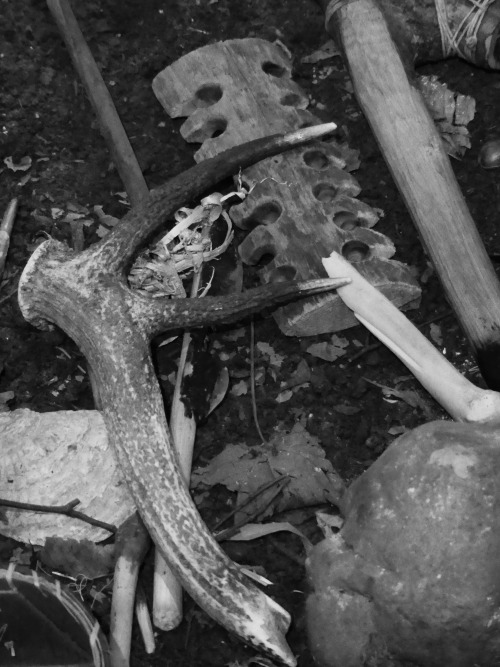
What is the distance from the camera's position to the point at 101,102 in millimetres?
3254

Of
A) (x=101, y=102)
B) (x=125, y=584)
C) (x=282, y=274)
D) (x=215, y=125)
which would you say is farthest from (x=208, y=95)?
(x=125, y=584)

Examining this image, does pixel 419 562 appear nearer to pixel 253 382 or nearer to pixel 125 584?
pixel 125 584

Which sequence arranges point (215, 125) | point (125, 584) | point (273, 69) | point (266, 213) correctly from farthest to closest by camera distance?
point (273, 69), point (215, 125), point (266, 213), point (125, 584)

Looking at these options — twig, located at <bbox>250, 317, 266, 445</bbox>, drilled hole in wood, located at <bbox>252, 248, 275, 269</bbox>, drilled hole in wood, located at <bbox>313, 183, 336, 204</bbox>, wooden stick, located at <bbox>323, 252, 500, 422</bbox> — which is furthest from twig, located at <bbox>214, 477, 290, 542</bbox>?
drilled hole in wood, located at <bbox>313, 183, 336, 204</bbox>

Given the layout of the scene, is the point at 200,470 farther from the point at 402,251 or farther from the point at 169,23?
the point at 169,23

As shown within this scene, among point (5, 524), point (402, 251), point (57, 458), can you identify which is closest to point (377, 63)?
point (402, 251)

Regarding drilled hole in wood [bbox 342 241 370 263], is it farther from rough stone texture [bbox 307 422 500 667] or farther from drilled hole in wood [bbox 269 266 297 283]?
rough stone texture [bbox 307 422 500 667]

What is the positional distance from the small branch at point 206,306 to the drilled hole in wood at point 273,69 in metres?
1.07

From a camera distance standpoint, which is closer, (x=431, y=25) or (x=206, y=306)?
(x=206, y=306)

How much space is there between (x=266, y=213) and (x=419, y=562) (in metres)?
1.51

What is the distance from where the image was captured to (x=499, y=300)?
109 inches

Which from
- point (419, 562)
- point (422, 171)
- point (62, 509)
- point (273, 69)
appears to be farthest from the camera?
point (273, 69)

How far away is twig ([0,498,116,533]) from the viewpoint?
2.67 metres

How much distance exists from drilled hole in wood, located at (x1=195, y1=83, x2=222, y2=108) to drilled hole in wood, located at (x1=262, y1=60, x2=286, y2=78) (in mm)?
207
